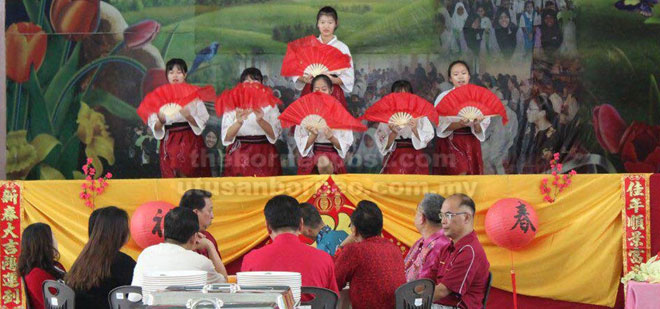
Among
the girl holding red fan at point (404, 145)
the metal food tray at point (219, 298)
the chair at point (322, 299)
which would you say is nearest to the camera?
the metal food tray at point (219, 298)

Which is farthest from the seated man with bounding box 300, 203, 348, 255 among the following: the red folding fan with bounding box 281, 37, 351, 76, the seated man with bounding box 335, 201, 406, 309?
the red folding fan with bounding box 281, 37, 351, 76

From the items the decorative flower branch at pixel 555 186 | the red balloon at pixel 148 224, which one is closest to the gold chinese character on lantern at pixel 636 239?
the decorative flower branch at pixel 555 186

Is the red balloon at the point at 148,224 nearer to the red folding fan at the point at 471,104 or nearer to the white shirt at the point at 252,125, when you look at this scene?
the white shirt at the point at 252,125

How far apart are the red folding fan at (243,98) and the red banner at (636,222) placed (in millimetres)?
2770

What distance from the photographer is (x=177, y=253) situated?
475cm

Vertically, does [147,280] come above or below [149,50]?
below

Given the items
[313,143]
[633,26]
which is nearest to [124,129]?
[313,143]

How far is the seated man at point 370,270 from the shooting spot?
5191 millimetres

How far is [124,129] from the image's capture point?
9.88 meters

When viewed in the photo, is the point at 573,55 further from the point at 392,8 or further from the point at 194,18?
the point at 194,18

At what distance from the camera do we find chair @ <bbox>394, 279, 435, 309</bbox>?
497 cm

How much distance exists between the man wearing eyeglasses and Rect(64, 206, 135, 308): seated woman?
1598mm

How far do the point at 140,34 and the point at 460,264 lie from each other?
5492mm

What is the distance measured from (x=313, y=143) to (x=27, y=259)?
3274mm
